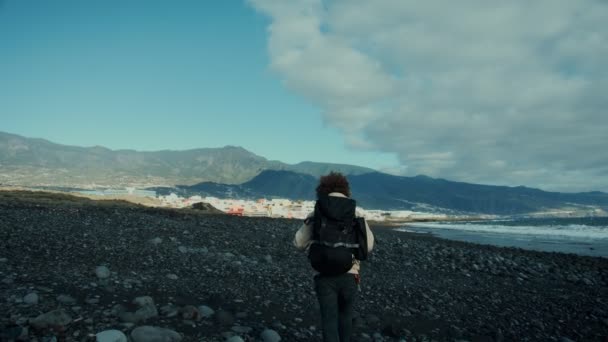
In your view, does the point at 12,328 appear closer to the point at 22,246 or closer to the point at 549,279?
the point at 22,246

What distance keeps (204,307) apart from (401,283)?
24.9ft

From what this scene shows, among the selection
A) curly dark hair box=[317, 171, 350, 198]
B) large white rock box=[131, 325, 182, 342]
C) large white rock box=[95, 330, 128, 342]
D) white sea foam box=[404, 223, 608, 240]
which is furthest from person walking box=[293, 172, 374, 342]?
white sea foam box=[404, 223, 608, 240]

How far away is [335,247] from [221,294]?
4.52 m

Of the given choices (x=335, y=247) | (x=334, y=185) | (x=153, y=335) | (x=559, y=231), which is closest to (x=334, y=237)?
(x=335, y=247)

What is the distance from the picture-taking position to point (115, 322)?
627 centimetres

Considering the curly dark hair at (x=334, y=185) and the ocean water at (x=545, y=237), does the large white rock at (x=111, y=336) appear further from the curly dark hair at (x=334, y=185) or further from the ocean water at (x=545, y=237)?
the ocean water at (x=545, y=237)

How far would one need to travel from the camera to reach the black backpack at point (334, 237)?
526 centimetres

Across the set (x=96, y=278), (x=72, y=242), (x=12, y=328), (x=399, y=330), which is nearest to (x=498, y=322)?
(x=399, y=330)

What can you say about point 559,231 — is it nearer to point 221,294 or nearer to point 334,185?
point 221,294

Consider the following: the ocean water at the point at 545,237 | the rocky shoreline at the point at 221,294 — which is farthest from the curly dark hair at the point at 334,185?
the ocean water at the point at 545,237

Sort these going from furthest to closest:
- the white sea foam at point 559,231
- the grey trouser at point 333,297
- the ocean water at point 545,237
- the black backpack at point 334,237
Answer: the white sea foam at point 559,231 → the ocean water at point 545,237 → the grey trouser at point 333,297 → the black backpack at point 334,237

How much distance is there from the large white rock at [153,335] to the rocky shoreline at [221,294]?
0.6 inches

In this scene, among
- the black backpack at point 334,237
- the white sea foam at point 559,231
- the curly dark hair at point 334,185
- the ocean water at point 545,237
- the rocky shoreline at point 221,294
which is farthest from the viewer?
the white sea foam at point 559,231

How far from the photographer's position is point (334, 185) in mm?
5695
